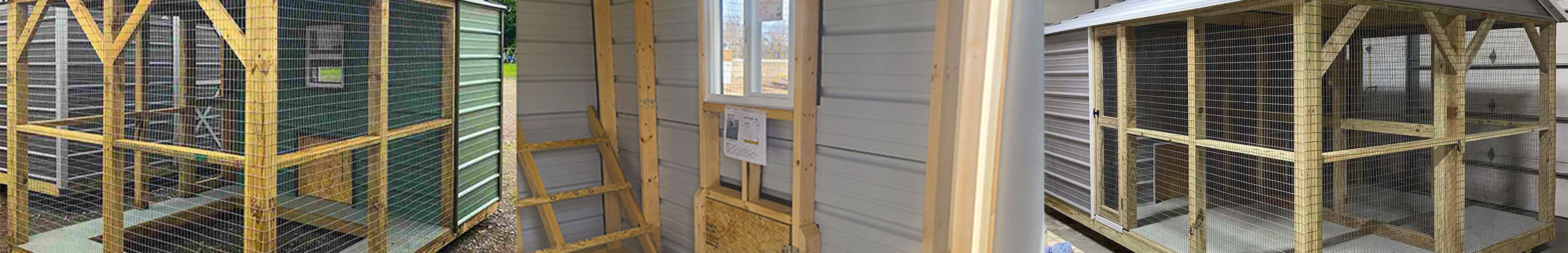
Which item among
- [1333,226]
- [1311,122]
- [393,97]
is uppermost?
[393,97]

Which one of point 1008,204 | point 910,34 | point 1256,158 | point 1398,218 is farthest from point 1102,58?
point 1008,204

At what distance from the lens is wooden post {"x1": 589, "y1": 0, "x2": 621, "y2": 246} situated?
347cm

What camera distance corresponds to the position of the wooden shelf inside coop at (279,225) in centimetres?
348

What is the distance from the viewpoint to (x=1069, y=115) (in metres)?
4.22

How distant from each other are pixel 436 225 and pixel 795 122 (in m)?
2.11

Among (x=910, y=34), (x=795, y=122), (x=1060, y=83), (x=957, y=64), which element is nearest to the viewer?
(x=957, y=64)

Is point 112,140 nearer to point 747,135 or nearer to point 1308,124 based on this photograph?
point 747,135

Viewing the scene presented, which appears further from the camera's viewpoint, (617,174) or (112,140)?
(617,174)

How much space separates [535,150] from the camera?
350 centimetres

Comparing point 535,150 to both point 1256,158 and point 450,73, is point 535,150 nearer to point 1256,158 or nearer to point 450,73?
point 450,73

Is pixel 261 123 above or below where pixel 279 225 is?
above

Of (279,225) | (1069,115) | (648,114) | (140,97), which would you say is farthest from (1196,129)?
(140,97)

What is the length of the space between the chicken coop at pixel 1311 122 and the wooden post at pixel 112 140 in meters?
3.97

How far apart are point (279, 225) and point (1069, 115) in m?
3.91
